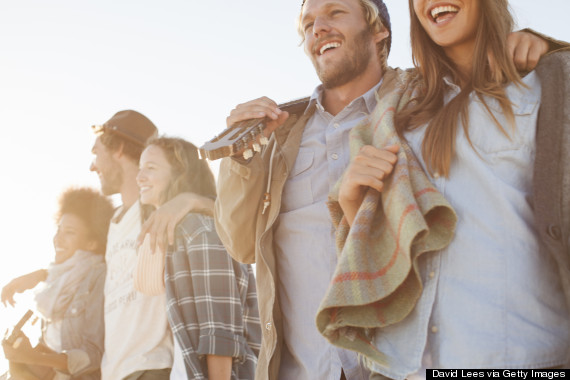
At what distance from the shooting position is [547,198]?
1.99 metres

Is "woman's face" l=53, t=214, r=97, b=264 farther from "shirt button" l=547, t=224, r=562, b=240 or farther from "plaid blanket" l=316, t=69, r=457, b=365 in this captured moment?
"shirt button" l=547, t=224, r=562, b=240

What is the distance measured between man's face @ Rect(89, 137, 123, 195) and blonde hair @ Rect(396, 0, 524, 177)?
3.19m

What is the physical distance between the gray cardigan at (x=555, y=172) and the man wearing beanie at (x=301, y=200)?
928 millimetres

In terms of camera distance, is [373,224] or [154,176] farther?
[154,176]

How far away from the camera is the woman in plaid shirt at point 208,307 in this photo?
3760mm

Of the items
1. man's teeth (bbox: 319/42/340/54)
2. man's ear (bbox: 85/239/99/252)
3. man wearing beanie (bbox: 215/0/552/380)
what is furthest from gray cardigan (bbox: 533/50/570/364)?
man's ear (bbox: 85/239/99/252)

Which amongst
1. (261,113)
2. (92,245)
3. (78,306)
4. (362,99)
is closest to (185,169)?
(78,306)

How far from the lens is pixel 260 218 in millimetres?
2967

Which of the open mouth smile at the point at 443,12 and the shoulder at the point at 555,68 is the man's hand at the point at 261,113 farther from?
the shoulder at the point at 555,68

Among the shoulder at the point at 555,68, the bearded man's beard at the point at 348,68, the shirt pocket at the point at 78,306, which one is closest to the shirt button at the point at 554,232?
the shoulder at the point at 555,68

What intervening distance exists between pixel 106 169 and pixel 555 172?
3.88 meters

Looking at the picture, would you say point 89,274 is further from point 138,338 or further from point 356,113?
point 356,113

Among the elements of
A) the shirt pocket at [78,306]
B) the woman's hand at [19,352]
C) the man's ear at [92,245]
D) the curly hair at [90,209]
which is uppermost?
the curly hair at [90,209]

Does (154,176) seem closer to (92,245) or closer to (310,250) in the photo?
(92,245)
